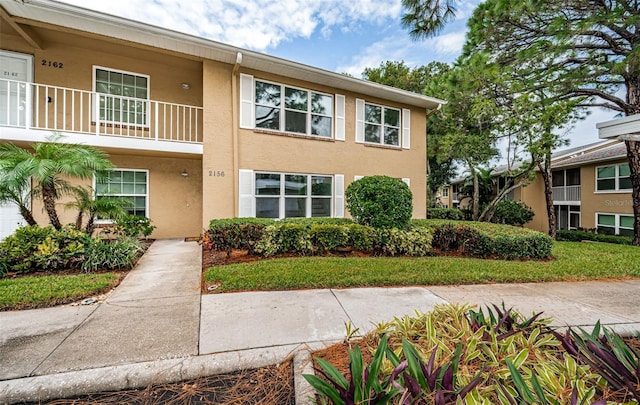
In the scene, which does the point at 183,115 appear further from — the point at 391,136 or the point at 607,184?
the point at 607,184

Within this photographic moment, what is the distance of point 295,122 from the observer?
9.63m

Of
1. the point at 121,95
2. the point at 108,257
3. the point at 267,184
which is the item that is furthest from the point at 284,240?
the point at 121,95

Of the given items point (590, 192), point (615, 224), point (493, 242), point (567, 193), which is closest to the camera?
point (493, 242)

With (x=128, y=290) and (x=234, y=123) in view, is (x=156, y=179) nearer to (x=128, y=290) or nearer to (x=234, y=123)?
(x=234, y=123)

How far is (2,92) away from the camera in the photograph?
24.8 feet

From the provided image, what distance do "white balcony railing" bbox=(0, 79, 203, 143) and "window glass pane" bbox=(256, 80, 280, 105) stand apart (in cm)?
219

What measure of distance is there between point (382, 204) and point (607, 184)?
56.7 feet

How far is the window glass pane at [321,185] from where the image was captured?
32.8ft

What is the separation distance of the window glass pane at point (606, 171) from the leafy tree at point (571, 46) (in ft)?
19.5

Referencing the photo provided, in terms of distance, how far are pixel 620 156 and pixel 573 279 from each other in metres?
14.1

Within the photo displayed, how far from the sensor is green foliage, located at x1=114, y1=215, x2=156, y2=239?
7711 millimetres

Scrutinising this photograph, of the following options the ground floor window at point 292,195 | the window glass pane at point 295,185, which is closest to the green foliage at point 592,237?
the ground floor window at point 292,195

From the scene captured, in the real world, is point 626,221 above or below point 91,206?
below

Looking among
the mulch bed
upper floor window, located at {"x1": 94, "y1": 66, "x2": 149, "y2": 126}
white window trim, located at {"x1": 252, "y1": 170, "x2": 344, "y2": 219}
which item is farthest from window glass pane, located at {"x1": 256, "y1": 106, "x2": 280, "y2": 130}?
the mulch bed
